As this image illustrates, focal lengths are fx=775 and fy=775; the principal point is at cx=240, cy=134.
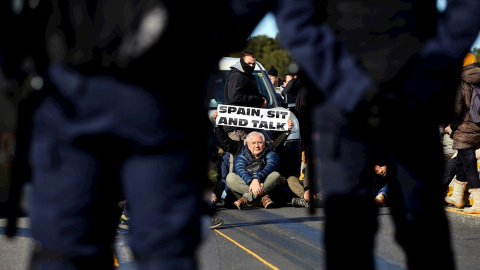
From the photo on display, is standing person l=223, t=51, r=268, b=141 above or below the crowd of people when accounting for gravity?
above

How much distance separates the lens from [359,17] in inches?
107

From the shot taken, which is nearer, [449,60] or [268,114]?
[449,60]

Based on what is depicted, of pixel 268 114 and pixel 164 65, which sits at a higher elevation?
pixel 268 114

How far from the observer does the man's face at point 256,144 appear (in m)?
9.49

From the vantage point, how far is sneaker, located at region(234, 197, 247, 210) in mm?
8867

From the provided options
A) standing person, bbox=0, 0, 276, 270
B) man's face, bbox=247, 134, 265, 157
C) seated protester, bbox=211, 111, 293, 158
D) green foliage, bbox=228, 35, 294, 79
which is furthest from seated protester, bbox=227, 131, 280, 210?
green foliage, bbox=228, 35, 294, 79

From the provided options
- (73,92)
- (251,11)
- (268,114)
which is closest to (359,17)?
(251,11)

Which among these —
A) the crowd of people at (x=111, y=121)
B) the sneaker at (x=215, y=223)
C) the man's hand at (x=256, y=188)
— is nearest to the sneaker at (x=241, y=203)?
the man's hand at (x=256, y=188)

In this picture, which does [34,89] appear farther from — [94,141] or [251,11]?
[251,11]

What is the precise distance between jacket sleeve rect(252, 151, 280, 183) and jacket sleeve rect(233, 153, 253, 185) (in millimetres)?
83

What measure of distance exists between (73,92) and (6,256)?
12.7ft

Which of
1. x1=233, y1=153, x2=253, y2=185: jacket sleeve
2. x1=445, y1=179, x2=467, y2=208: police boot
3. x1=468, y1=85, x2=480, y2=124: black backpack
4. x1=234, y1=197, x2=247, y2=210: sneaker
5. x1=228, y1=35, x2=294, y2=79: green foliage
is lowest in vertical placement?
x1=234, y1=197, x2=247, y2=210: sneaker

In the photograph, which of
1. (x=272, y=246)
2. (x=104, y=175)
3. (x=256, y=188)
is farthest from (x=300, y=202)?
(x=104, y=175)

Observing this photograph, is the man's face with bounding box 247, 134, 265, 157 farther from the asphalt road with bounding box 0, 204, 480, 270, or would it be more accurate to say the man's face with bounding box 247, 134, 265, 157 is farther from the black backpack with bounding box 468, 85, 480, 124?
the black backpack with bounding box 468, 85, 480, 124
